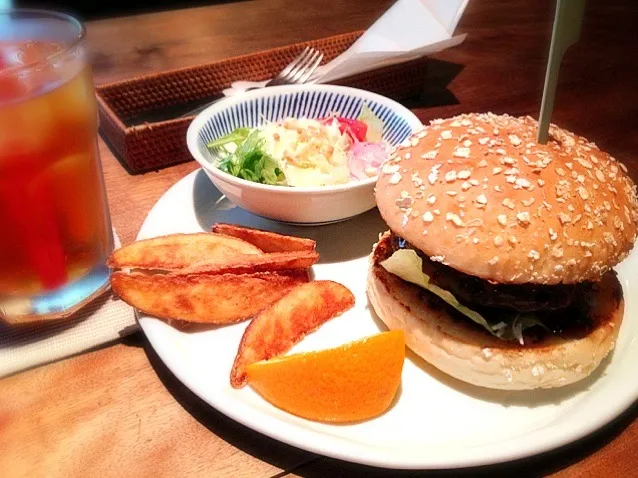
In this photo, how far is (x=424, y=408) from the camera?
1287mm

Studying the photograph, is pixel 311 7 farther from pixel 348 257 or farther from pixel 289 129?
pixel 348 257

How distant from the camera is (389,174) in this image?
1498 millimetres

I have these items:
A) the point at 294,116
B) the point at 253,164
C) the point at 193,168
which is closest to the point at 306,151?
the point at 253,164

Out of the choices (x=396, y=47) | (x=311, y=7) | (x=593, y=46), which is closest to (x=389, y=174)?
(x=396, y=47)

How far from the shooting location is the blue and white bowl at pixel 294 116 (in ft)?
5.48

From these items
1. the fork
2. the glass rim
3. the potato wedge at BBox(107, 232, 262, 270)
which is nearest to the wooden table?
the potato wedge at BBox(107, 232, 262, 270)

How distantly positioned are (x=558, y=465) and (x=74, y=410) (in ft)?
3.41

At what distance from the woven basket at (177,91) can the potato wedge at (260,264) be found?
0.84m

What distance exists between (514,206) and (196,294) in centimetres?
77

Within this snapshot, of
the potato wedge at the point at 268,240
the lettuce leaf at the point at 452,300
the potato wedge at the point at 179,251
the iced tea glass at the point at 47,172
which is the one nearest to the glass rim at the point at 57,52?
the iced tea glass at the point at 47,172

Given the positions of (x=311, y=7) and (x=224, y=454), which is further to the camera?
(x=311, y=7)

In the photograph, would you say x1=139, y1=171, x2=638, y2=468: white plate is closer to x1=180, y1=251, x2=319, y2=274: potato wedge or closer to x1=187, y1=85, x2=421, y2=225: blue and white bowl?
x1=180, y1=251, x2=319, y2=274: potato wedge

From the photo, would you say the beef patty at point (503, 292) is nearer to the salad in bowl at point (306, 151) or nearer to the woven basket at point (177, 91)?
the salad in bowl at point (306, 151)

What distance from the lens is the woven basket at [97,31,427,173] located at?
210cm
